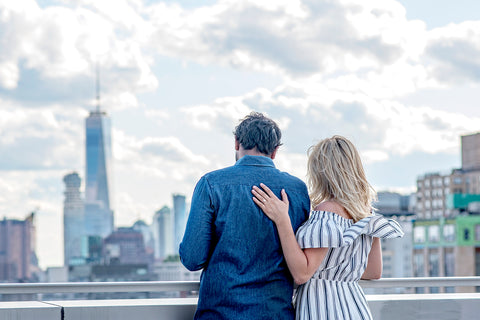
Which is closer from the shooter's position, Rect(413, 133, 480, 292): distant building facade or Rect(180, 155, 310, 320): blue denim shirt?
Rect(180, 155, 310, 320): blue denim shirt

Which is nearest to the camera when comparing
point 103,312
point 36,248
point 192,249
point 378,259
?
point 192,249

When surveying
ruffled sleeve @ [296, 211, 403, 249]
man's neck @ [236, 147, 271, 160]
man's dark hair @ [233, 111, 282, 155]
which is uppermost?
man's dark hair @ [233, 111, 282, 155]

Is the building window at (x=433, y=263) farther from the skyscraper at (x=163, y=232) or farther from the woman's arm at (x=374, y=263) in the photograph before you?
the skyscraper at (x=163, y=232)

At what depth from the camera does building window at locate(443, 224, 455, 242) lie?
72562 mm

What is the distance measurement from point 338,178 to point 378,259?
430mm

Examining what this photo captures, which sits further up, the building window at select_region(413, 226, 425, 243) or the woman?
the woman

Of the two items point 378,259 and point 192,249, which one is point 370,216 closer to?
point 378,259

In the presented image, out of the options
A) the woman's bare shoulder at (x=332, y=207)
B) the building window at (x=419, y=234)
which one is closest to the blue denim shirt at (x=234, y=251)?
the woman's bare shoulder at (x=332, y=207)

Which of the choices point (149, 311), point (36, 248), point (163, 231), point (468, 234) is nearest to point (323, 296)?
point (149, 311)

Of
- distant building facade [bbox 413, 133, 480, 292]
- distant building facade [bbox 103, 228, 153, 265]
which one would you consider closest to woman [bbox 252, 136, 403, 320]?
distant building facade [bbox 413, 133, 480, 292]

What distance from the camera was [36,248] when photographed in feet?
474

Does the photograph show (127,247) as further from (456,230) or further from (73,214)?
(456,230)

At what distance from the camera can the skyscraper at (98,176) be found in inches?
6235

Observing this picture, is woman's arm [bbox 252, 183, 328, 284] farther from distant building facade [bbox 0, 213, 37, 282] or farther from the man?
distant building facade [bbox 0, 213, 37, 282]
